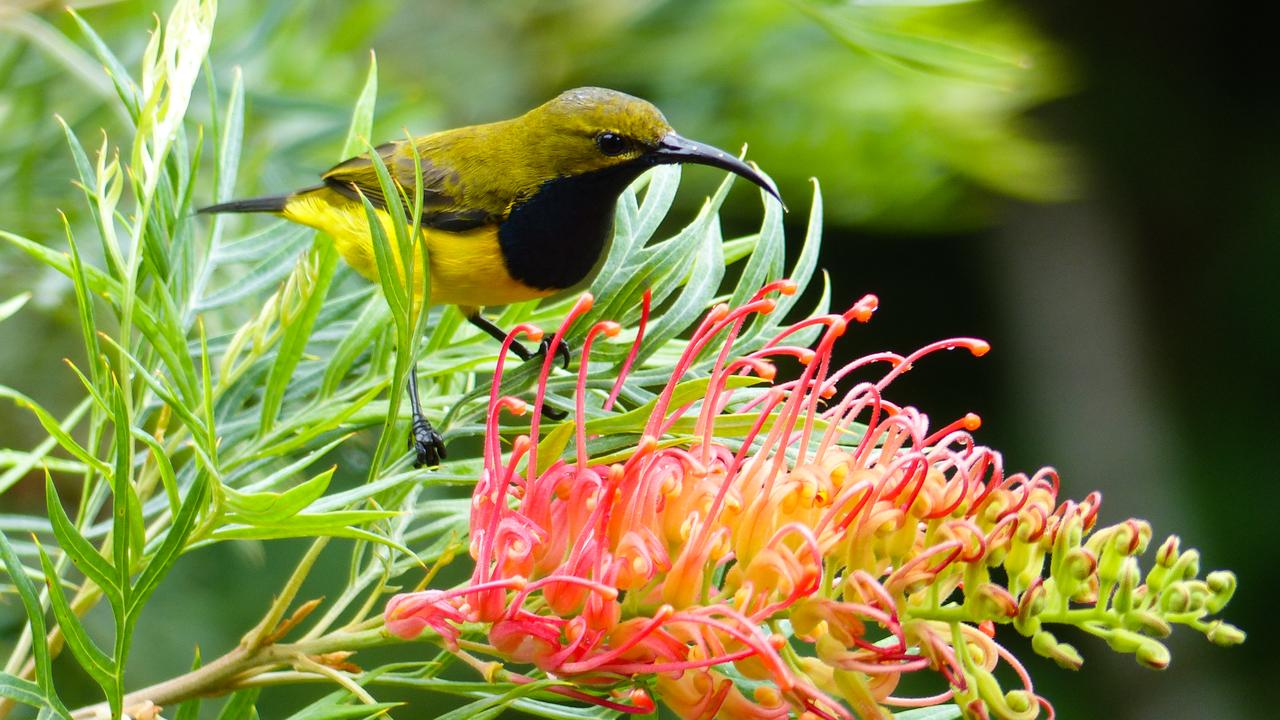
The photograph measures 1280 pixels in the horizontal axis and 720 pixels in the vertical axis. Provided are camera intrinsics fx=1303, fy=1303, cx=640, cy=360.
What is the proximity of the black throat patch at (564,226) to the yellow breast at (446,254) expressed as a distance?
Answer: 0.04 ft

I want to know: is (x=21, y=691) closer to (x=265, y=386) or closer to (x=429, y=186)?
(x=265, y=386)

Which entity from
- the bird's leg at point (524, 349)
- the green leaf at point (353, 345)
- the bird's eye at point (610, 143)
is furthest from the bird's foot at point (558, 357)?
the bird's eye at point (610, 143)

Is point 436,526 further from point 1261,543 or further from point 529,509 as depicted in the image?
point 1261,543

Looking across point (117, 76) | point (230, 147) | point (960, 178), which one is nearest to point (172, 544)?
point (117, 76)

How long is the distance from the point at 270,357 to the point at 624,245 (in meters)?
0.26

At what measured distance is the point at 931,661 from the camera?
2.13 feet

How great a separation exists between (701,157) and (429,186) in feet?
1.03

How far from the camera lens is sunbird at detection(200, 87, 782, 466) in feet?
3.67

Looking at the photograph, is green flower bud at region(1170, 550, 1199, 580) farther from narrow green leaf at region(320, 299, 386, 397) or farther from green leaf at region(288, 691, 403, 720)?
narrow green leaf at region(320, 299, 386, 397)

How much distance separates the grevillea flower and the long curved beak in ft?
0.76

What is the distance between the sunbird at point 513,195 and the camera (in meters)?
1.12

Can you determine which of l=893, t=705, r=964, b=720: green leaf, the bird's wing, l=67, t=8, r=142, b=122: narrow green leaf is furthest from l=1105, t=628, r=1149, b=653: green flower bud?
the bird's wing

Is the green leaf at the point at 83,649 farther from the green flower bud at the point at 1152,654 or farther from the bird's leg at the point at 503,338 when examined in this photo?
the green flower bud at the point at 1152,654

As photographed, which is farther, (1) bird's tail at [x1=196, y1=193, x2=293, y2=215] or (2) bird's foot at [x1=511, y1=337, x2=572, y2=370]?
(1) bird's tail at [x1=196, y1=193, x2=293, y2=215]
